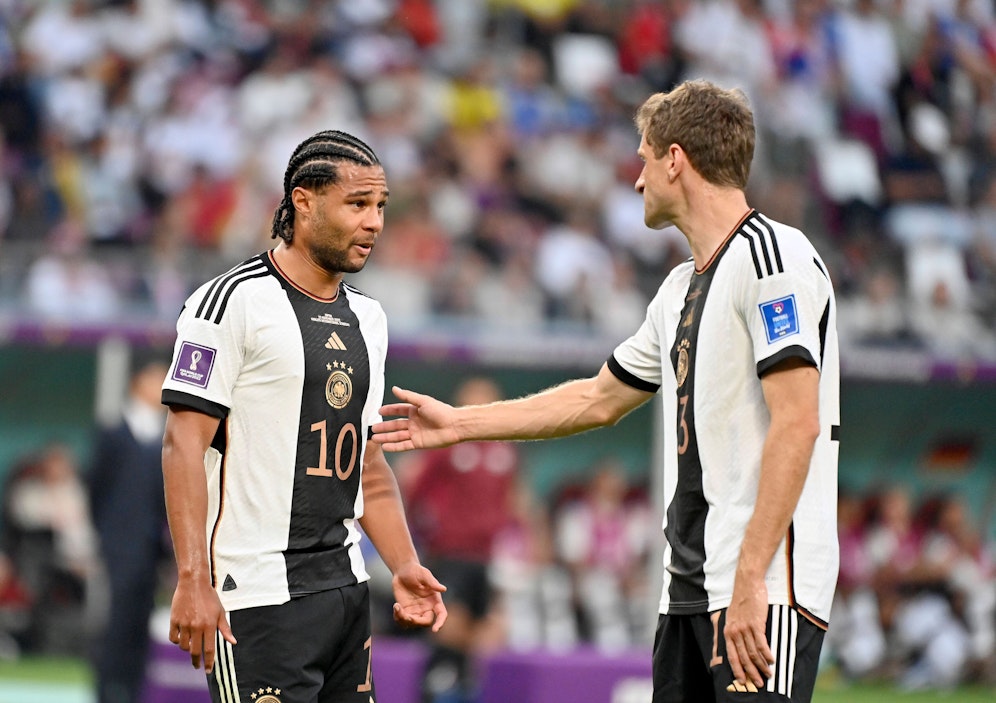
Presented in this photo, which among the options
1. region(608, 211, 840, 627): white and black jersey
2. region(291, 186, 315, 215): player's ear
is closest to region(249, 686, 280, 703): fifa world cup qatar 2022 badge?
region(608, 211, 840, 627): white and black jersey

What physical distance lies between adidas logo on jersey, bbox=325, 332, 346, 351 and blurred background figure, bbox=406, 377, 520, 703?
4563mm

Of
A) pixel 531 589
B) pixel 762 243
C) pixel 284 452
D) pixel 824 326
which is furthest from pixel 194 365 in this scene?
pixel 531 589

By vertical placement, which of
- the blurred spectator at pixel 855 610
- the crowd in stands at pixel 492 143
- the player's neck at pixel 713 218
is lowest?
the blurred spectator at pixel 855 610

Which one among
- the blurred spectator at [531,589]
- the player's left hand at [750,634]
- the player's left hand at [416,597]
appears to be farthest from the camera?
the blurred spectator at [531,589]

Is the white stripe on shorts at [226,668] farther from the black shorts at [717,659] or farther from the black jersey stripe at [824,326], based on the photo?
the black jersey stripe at [824,326]

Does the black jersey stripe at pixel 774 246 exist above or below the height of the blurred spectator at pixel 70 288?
below

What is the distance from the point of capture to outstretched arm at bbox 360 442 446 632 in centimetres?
541

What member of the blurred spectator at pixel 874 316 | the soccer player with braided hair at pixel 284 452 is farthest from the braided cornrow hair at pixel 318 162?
the blurred spectator at pixel 874 316

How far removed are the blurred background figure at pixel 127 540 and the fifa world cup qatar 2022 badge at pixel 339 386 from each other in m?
4.57

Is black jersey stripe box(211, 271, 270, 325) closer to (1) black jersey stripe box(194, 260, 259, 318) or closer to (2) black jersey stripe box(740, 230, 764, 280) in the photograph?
(1) black jersey stripe box(194, 260, 259, 318)

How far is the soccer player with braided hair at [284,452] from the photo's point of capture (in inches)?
193

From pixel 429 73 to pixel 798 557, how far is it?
43.4 feet

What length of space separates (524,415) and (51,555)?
8.86 m

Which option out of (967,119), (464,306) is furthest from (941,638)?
(967,119)
